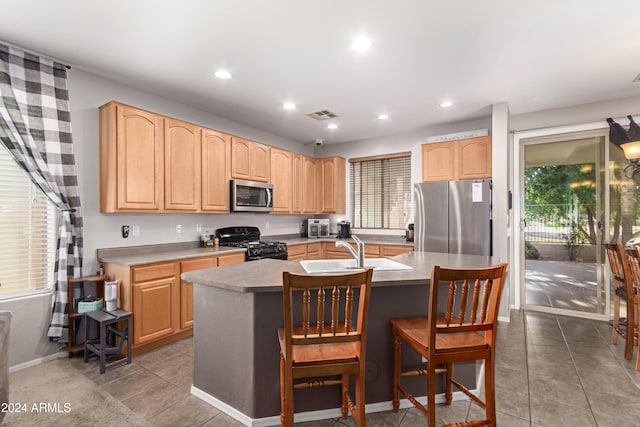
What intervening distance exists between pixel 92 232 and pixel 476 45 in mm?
3766

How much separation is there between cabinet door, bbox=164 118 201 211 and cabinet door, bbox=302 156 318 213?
2050mm

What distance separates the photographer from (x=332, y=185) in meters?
5.64

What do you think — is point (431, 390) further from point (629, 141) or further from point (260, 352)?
point (629, 141)

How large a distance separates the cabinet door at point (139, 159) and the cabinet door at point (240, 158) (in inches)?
37.5

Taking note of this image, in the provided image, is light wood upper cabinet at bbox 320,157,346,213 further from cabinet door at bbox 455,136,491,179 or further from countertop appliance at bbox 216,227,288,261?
cabinet door at bbox 455,136,491,179

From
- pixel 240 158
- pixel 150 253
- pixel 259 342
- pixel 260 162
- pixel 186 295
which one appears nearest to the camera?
pixel 259 342

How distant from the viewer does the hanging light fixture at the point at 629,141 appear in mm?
3594

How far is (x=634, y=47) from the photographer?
2545 mm

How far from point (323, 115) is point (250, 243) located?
1.95 metres

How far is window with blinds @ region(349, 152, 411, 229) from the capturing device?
525 cm

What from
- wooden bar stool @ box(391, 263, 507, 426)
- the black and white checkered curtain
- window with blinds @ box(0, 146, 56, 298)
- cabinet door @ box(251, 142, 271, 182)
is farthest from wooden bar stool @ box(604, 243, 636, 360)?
window with blinds @ box(0, 146, 56, 298)

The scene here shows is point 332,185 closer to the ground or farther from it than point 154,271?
farther from it

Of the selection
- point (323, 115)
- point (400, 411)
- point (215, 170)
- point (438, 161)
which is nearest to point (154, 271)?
point (215, 170)

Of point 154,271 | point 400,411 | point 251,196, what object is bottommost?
point 400,411
